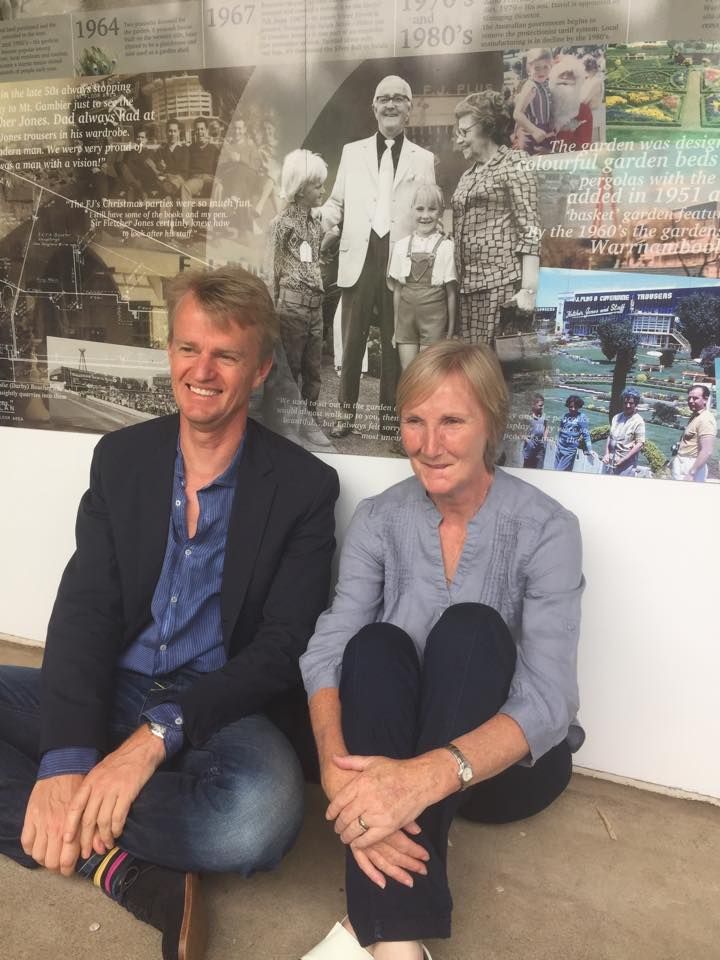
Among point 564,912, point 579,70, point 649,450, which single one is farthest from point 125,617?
point 579,70

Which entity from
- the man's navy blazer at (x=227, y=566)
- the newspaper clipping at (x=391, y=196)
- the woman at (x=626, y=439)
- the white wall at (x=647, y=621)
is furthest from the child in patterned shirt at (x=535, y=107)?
the man's navy blazer at (x=227, y=566)

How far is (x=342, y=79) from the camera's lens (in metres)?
1.67

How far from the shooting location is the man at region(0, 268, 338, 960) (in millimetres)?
1290

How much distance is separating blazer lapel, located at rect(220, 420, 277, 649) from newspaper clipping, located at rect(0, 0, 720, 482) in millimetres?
335

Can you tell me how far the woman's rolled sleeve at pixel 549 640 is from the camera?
1.26 m

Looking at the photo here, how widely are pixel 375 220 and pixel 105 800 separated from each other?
52.7 inches

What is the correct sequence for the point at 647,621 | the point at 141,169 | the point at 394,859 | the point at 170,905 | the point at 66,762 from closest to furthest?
1. the point at 394,859
2. the point at 170,905
3. the point at 66,762
4. the point at 647,621
5. the point at 141,169

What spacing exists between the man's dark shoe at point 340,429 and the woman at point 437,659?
12.7 inches

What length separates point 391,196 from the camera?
169cm

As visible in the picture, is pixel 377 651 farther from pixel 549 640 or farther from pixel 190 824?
pixel 190 824

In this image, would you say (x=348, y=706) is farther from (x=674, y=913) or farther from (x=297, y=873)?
(x=674, y=913)

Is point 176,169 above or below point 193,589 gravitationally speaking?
above

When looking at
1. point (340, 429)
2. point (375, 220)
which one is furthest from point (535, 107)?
point (340, 429)

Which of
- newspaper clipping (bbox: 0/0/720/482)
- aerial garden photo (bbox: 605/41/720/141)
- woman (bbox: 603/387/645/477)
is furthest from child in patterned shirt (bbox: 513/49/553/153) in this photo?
woman (bbox: 603/387/645/477)
